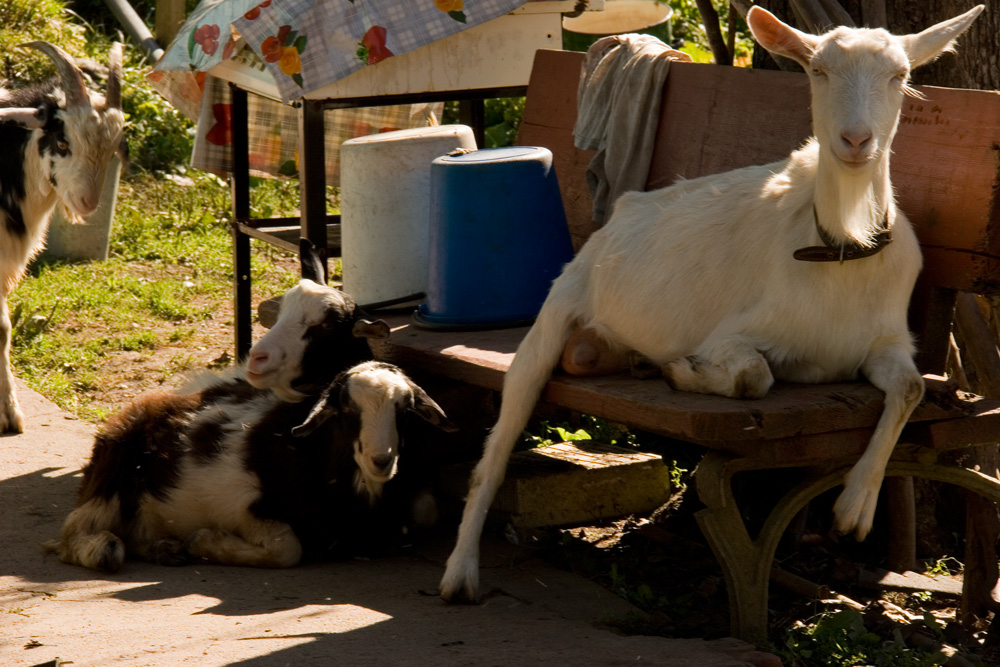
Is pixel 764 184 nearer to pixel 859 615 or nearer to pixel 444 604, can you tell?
pixel 859 615

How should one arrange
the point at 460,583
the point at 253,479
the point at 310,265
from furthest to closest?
the point at 310,265
the point at 253,479
the point at 460,583

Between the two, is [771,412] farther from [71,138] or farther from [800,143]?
[71,138]

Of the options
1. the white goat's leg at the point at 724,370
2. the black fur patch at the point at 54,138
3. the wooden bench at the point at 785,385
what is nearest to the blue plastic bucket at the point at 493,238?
the wooden bench at the point at 785,385

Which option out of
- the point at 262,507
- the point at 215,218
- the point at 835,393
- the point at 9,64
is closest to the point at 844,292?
the point at 835,393

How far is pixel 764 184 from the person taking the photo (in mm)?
3826

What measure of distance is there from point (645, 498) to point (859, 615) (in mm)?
1164

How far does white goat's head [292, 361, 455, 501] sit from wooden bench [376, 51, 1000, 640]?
24 centimetres

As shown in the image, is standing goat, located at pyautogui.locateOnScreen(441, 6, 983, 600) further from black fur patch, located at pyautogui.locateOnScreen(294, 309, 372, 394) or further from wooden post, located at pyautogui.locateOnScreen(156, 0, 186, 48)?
wooden post, located at pyautogui.locateOnScreen(156, 0, 186, 48)

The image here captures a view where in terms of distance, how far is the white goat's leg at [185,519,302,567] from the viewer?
406 cm

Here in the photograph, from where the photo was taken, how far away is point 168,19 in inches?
442

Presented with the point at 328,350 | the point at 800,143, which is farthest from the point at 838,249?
the point at 328,350

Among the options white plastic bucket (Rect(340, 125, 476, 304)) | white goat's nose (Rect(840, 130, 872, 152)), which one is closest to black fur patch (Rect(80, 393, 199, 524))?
white plastic bucket (Rect(340, 125, 476, 304))

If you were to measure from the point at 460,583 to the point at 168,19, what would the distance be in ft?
29.3

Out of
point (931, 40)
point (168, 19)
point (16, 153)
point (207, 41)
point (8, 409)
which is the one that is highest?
point (168, 19)
